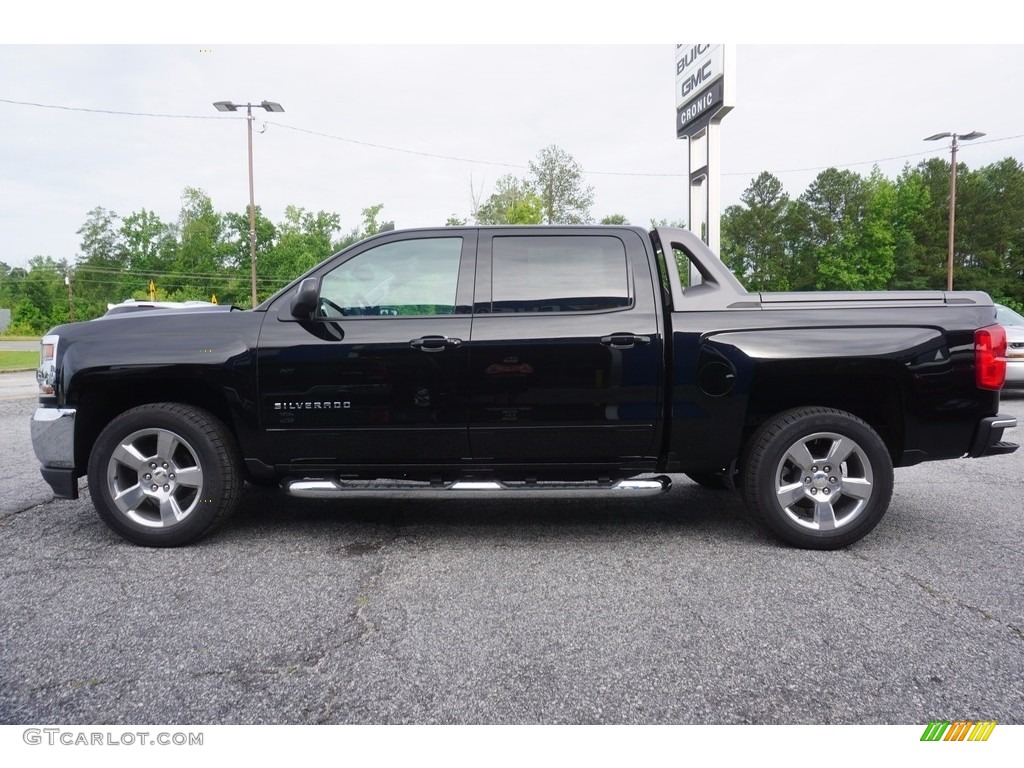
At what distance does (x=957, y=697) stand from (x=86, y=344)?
14.3ft

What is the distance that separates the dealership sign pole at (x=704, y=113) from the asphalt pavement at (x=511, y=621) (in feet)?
21.9

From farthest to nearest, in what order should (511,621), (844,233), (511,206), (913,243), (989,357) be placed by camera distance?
1. (844,233)
2. (913,243)
3. (511,206)
4. (989,357)
5. (511,621)

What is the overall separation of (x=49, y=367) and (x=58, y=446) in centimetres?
46

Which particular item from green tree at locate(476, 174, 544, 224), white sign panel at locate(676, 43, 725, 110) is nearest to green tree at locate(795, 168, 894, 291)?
green tree at locate(476, 174, 544, 224)

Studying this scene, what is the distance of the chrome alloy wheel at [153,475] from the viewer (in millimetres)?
3775

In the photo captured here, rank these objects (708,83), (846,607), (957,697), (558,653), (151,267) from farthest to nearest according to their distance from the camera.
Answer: (151,267), (708,83), (846,607), (558,653), (957,697)

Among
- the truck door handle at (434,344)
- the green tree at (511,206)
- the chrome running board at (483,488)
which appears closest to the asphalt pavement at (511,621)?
the chrome running board at (483,488)

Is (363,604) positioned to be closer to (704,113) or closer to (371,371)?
(371,371)

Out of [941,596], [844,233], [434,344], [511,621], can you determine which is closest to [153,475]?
[434,344]

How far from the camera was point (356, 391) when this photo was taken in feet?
12.3

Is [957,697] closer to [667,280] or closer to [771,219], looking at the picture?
[667,280]

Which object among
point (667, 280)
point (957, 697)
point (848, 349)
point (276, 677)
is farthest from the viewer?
point (667, 280)

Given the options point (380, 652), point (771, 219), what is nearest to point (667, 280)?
point (380, 652)

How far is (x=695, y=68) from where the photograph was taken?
10.7 m
